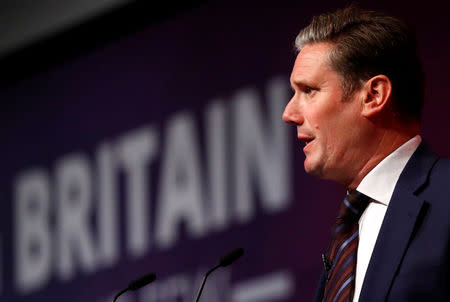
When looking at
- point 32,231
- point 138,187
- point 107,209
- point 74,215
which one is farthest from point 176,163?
point 32,231

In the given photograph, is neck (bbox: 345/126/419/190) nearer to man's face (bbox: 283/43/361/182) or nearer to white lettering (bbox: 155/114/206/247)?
man's face (bbox: 283/43/361/182)

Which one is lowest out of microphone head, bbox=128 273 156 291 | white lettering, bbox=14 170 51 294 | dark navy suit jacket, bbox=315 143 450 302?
white lettering, bbox=14 170 51 294

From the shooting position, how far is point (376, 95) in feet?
6.73

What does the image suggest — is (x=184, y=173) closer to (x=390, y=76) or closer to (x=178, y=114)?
(x=178, y=114)

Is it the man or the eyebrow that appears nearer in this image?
the man

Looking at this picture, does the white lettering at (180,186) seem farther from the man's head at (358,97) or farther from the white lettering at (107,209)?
Answer: the man's head at (358,97)

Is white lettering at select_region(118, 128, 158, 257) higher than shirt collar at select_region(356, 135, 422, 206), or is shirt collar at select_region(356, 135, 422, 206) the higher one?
shirt collar at select_region(356, 135, 422, 206)

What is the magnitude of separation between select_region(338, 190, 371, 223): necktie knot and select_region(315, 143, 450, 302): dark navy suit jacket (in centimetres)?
13

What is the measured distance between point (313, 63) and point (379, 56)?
0.17 meters

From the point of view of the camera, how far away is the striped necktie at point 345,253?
1.93 meters

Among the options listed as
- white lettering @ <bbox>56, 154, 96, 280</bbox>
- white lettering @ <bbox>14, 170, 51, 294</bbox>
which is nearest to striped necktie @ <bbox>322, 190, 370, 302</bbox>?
white lettering @ <bbox>56, 154, 96, 280</bbox>

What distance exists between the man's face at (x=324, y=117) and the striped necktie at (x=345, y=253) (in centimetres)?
9

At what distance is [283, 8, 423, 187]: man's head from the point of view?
6.72ft

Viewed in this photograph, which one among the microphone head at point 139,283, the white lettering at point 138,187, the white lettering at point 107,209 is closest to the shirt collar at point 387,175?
the microphone head at point 139,283
